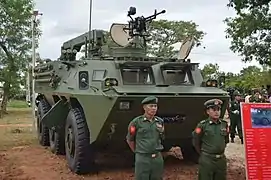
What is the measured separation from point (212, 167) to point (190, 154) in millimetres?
4256

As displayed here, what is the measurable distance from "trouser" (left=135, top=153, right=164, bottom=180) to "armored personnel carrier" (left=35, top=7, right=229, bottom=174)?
2.12 meters

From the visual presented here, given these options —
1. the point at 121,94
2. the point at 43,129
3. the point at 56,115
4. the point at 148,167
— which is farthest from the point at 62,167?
the point at 148,167

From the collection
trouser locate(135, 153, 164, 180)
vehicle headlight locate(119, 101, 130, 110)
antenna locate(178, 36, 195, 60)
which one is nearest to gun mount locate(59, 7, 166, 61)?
antenna locate(178, 36, 195, 60)

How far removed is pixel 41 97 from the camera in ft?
42.1

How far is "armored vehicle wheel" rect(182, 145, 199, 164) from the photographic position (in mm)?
9453

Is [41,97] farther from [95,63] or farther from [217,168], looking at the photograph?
[217,168]

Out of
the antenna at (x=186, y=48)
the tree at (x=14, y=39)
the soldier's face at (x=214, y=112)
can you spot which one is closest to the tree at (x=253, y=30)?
the antenna at (x=186, y=48)

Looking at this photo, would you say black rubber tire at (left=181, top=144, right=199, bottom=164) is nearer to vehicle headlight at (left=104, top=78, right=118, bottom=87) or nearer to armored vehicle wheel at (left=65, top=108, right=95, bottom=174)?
armored vehicle wheel at (left=65, top=108, right=95, bottom=174)

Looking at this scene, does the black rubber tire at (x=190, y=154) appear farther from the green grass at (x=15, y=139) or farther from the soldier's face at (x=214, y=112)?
the green grass at (x=15, y=139)

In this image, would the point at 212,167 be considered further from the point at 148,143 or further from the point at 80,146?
the point at 80,146

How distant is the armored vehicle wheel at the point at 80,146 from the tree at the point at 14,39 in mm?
19505

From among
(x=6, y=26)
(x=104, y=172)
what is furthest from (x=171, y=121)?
(x=6, y=26)

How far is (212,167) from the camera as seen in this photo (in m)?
5.38

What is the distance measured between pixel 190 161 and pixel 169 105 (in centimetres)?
221
